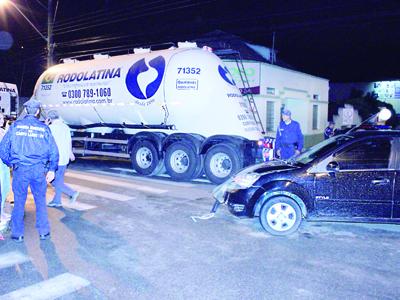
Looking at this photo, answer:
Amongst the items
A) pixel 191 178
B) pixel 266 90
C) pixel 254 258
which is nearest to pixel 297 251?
pixel 254 258

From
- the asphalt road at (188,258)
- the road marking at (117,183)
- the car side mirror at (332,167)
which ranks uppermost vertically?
the car side mirror at (332,167)

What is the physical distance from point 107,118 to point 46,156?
7.60 meters

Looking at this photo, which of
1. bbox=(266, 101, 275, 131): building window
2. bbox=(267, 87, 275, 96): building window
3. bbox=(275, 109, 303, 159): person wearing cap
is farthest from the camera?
bbox=(266, 101, 275, 131): building window

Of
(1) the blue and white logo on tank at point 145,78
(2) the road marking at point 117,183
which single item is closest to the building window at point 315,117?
(1) the blue and white logo on tank at point 145,78

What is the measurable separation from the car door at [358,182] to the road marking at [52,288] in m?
3.48

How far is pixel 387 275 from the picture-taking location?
451 centimetres

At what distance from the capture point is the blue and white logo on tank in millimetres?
11484

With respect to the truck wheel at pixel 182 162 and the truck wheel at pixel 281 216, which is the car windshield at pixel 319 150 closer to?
the truck wheel at pixel 281 216

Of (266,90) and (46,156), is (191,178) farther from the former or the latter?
(266,90)

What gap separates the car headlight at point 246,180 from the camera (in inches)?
242

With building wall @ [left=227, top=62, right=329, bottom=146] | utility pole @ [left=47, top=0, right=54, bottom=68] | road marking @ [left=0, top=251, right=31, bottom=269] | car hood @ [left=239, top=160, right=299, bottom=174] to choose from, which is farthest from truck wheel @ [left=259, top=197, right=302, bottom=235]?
utility pole @ [left=47, top=0, right=54, bottom=68]

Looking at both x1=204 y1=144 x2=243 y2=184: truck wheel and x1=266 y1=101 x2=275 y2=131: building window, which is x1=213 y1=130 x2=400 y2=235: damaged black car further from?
x1=266 y1=101 x2=275 y2=131: building window

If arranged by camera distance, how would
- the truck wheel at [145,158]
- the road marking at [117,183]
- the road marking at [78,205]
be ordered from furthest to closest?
the truck wheel at [145,158]
the road marking at [117,183]
the road marking at [78,205]

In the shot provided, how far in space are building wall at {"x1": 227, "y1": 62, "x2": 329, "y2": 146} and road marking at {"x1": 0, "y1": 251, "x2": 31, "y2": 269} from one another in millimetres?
12858
